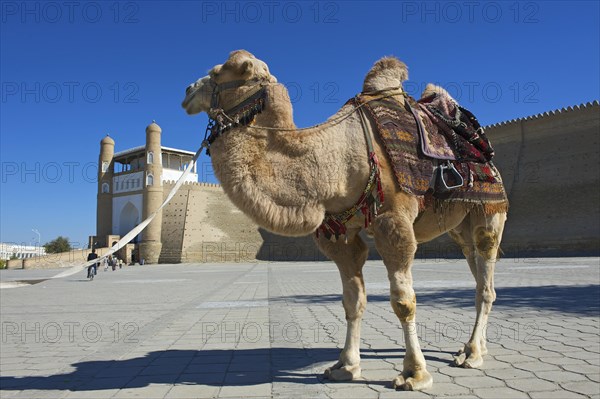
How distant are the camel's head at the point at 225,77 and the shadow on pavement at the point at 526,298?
5090 mm

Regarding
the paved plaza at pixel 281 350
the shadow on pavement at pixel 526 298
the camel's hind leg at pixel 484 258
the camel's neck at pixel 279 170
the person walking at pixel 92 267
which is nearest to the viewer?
the camel's neck at pixel 279 170

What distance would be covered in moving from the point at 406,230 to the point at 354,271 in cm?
65

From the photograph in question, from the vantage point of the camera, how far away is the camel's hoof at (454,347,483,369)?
344cm

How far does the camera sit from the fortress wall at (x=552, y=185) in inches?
1248

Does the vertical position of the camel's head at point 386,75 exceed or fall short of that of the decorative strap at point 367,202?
it exceeds it

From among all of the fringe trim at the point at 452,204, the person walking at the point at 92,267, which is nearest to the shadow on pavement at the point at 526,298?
the fringe trim at the point at 452,204

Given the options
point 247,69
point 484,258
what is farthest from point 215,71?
point 484,258

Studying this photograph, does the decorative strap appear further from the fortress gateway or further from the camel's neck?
the fortress gateway

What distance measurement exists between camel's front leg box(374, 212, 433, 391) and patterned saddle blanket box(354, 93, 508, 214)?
26 centimetres

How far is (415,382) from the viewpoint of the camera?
2.87 meters

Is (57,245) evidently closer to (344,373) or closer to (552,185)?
(552,185)

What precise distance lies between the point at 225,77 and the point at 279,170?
2.17 feet

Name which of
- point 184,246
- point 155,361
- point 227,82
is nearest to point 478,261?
point 227,82

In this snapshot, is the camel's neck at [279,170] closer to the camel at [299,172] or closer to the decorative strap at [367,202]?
the camel at [299,172]
